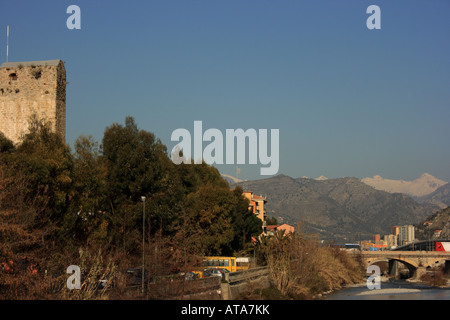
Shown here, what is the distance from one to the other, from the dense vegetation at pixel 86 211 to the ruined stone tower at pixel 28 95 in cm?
377

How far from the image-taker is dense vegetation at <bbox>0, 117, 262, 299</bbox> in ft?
104

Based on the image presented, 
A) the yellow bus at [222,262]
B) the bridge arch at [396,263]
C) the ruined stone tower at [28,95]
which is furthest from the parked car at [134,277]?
the bridge arch at [396,263]

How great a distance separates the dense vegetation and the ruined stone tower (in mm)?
3767

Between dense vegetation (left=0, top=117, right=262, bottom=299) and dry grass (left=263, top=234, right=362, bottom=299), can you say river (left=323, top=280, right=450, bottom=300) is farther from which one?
dense vegetation (left=0, top=117, right=262, bottom=299)

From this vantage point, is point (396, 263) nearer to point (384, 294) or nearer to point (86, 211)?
point (384, 294)

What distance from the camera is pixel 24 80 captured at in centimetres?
5231

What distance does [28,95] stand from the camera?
52.0 meters

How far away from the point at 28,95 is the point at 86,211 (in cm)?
1470

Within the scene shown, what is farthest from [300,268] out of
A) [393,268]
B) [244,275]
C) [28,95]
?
[393,268]

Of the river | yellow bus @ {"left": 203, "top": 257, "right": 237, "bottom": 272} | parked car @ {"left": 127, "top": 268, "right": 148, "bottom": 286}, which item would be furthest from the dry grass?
parked car @ {"left": 127, "top": 268, "right": 148, "bottom": 286}

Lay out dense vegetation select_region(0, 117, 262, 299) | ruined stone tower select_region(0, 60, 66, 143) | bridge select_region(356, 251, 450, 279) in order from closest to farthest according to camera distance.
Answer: dense vegetation select_region(0, 117, 262, 299), ruined stone tower select_region(0, 60, 66, 143), bridge select_region(356, 251, 450, 279)

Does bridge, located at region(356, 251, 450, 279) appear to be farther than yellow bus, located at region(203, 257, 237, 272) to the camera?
Yes

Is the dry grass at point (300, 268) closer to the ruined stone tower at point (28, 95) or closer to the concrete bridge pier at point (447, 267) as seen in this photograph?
the ruined stone tower at point (28, 95)

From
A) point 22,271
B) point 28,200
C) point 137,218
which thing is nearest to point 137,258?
point 137,218
